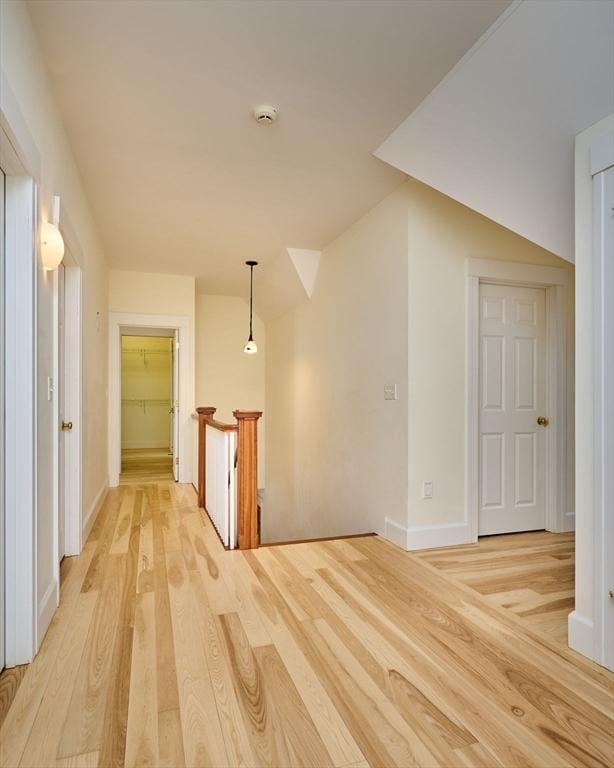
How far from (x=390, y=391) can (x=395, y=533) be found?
3.34 ft

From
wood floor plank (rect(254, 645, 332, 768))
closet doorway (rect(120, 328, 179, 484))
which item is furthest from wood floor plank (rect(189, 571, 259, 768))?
closet doorway (rect(120, 328, 179, 484))

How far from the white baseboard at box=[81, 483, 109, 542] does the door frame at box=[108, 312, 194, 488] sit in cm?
63

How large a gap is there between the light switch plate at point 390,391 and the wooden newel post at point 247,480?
0.99 metres

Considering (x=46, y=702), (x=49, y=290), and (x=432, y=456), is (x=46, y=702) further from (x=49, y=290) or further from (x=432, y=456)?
(x=432, y=456)

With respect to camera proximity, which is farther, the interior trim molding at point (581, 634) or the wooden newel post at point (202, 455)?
the wooden newel post at point (202, 455)

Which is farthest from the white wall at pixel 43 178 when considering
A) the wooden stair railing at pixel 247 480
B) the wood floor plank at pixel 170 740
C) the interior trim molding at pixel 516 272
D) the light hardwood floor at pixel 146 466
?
the interior trim molding at pixel 516 272

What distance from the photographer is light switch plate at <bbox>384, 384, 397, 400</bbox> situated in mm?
3465

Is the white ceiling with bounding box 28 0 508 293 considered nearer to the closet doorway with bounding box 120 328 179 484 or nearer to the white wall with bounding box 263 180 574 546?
the white wall with bounding box 263 180 574 546

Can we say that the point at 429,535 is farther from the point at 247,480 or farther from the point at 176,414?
the point at 176,414

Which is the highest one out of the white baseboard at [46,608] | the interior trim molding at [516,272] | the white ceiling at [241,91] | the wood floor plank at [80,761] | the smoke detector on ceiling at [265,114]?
the white ceiling at [241,91]

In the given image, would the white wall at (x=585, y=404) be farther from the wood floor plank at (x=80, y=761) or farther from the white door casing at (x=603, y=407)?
the wood floor plank at (x=80, y=761)

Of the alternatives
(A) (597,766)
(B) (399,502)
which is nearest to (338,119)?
(B) (399,502)

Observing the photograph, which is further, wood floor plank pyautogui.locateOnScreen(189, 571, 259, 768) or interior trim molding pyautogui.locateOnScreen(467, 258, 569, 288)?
interior trim molding pyautogui.locateOnScreen(467, 258, 569, 288)

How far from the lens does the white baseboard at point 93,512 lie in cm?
349
